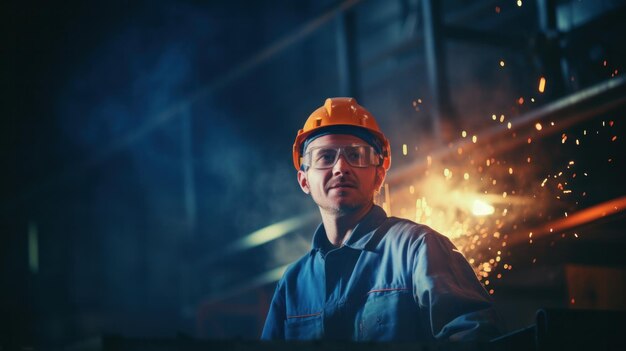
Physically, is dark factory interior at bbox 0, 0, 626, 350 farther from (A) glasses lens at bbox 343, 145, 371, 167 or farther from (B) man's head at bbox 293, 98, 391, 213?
(A) glasses lens at bbox 343, 145, 371, 167

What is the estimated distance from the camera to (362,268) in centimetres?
287

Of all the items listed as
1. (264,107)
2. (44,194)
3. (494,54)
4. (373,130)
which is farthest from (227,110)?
(373,130)

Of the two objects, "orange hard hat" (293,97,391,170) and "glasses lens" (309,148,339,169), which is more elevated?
"orange hard hat" (293,97,391,170)

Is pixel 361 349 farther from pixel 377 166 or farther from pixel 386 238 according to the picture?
pixel 377 166

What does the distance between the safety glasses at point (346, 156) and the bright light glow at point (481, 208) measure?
1691 millimetres

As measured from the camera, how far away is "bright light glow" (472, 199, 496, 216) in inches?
181

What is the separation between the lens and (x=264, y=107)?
28.7 feet

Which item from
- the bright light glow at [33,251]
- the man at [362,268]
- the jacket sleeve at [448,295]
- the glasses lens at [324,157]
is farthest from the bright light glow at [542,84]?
the bright light glow at [33,251]

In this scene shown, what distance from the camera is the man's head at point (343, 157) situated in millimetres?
2998

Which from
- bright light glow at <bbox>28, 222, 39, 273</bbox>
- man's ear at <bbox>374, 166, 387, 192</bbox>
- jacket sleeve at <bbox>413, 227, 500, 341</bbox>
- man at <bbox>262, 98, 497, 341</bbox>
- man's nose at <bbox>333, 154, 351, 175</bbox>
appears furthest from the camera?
bright light glow at <bbox>28, 222, 39, 273</bbox>

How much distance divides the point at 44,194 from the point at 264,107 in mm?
3041

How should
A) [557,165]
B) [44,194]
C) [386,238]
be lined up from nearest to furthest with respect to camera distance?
1. [386,238]
2. [557,165]
3. [44,194]

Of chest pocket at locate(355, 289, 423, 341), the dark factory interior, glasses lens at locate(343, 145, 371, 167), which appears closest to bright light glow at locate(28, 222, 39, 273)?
the dark factory interior

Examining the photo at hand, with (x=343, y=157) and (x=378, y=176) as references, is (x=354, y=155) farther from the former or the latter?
(x=378, y=176)
